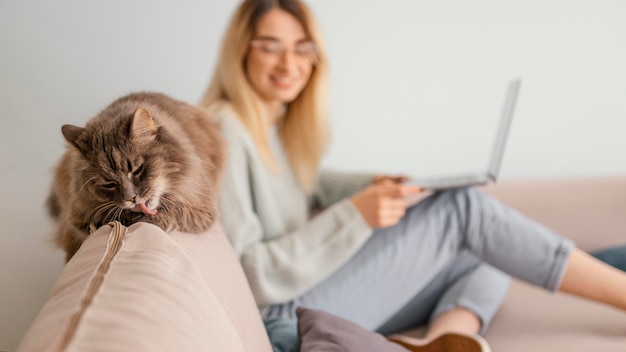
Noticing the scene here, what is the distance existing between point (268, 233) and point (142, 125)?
64cm

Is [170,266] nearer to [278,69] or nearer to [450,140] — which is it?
[278,69]

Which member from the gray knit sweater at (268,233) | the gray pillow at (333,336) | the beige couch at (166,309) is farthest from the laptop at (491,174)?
the gray pillow at (333,336)

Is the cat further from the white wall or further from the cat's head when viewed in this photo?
the white wall

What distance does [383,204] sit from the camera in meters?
1.34

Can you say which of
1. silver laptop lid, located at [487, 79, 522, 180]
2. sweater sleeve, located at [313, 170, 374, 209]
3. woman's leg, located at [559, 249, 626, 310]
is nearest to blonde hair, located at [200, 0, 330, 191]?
sweater sleeve, located at [313, 170, 374, 209]

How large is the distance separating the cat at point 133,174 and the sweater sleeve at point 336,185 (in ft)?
2.57

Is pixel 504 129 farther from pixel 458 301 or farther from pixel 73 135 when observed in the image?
pixel 73 135

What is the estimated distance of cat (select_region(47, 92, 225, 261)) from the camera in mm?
879

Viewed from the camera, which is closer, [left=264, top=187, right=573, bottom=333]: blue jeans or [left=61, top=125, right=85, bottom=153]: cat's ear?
[left=61, top=125, right=85, bottom=153]: cat's ear

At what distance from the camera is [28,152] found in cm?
119

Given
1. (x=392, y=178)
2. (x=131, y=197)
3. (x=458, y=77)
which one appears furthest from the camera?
(x=458, y=77)

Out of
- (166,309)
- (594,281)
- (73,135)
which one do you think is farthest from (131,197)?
(594,281)

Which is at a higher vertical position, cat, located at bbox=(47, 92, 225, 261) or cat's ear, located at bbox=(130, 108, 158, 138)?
cat's ear, located at bbox=(130, 108, 158, 138)

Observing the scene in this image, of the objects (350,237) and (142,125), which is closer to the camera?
(142,125)
